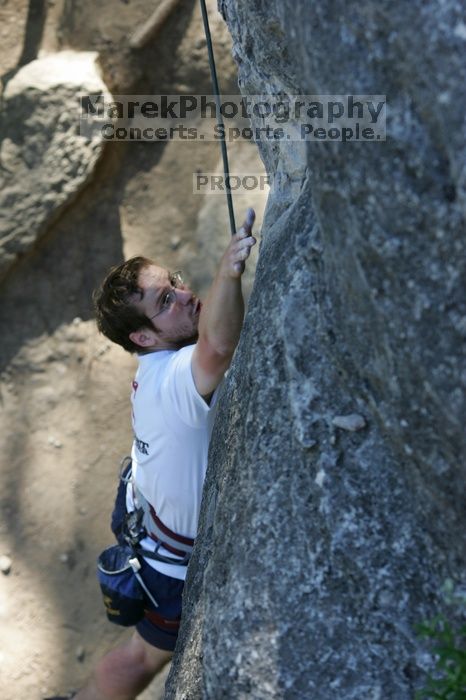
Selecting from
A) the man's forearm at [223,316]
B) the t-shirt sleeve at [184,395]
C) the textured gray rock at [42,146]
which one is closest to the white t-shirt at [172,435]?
the t-shirt sleeve at [184,395]

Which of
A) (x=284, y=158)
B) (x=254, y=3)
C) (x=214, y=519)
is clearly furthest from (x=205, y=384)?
(x=254, y=3)

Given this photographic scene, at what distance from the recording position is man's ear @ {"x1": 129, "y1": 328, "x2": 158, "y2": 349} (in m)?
2.32

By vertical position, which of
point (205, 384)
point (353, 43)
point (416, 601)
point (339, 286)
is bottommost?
point (416, 601)

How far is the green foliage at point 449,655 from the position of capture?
1.26 m

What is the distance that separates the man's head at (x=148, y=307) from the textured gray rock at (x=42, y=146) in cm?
169

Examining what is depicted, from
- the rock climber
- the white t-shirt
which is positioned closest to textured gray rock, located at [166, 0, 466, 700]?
the rock climber

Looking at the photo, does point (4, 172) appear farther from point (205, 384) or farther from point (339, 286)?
point (339, 286)

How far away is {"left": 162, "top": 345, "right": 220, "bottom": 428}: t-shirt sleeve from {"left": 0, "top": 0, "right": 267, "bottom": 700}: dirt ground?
1.67 m

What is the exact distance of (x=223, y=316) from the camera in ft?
6.51

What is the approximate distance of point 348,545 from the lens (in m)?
1.49

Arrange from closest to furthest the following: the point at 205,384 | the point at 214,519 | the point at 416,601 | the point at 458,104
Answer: the point at 458,104 → the point at 416,601 → the point at 214,519 → the point at 205,384

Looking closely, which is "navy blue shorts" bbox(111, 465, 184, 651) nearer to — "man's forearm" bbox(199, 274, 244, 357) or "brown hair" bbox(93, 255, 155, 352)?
"brown hair" bbox(93, 255, 155, 352)

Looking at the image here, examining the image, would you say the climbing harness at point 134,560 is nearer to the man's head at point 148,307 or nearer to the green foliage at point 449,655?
the man's head at point 148,307

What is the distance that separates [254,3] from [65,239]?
2388 mm
